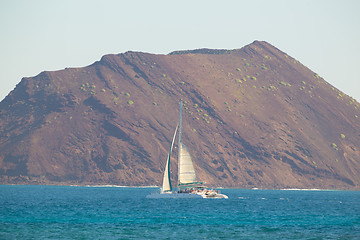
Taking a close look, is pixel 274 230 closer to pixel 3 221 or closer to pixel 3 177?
pixel 3 221

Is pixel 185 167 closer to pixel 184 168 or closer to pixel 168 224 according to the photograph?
pixel 184 168

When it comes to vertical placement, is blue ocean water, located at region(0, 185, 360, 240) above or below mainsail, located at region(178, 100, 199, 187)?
below

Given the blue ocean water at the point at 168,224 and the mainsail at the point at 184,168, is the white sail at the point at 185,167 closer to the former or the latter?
the mainsail at the point at 184,168

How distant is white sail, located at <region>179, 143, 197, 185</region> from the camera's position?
107125 mm

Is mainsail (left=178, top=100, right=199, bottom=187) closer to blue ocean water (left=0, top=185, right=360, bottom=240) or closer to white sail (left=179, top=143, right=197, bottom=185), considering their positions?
white sail (left=179, top=143, right=197, bottom=185)

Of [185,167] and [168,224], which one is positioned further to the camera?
[185,167]

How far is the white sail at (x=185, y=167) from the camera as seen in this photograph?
10712 centimetres

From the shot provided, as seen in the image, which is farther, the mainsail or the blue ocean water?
the mainsail

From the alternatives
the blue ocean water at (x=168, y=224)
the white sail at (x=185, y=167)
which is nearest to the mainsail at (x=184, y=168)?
the white sail at (x=185, y=167)

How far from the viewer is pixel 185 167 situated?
107375mm

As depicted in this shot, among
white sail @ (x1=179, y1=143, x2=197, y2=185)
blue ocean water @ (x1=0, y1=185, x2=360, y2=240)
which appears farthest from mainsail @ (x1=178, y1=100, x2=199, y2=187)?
blue ocean water @ (x1=0, y1=185, x2=360, y2=240)

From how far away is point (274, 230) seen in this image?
198 ft

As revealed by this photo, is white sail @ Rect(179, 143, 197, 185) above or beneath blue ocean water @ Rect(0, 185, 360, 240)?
above

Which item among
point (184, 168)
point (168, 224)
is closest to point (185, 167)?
point (184, 168)
